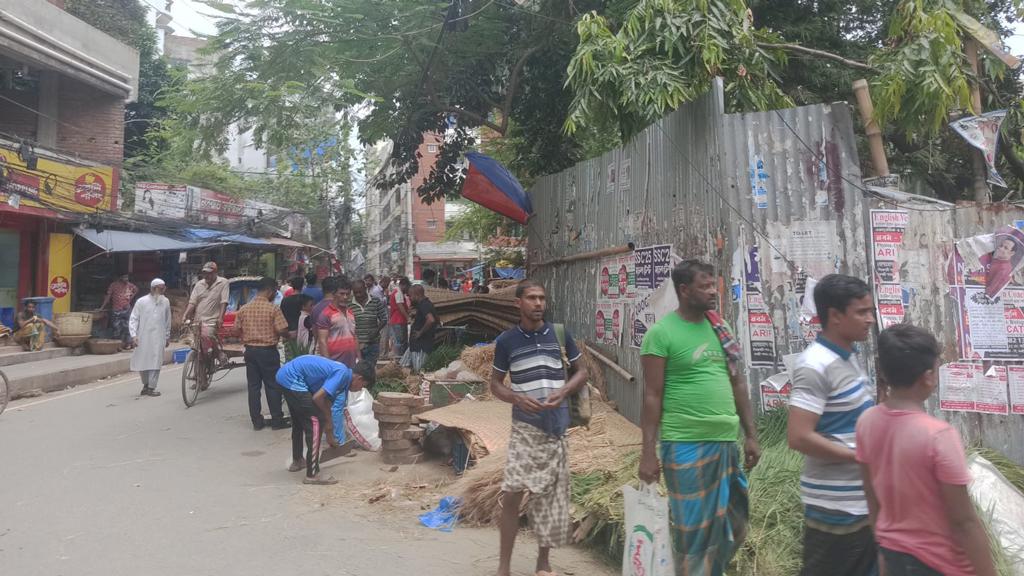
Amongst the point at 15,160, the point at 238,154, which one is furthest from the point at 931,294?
the point at 238,154

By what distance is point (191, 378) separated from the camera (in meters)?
10.2

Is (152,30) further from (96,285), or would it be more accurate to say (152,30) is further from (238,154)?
(238,154)

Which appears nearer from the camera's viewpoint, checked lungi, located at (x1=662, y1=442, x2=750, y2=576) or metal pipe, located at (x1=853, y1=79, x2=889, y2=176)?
checked lungi, located at (x1=662, y1=442, x2=750, y2=576)

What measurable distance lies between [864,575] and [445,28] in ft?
28.1

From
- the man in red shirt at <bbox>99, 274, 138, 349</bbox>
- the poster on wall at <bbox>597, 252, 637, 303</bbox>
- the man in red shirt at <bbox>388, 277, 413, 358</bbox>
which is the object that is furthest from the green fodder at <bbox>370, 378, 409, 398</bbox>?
Result: the man in red shirt at <bbox>99, 274, 138, 349</bbox>

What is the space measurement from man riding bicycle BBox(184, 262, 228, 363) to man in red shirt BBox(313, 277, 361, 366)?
3564 millimetres

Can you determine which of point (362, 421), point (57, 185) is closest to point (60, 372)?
point (57, 185)

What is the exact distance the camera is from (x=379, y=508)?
222 inches

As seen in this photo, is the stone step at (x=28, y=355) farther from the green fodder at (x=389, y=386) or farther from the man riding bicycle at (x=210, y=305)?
the green fodder at (x=389, y=386)

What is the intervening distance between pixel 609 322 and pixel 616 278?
1.64ft

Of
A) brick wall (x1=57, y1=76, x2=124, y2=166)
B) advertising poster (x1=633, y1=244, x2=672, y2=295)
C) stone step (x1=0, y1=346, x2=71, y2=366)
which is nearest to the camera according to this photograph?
advertising poster (x1=633, y1=244, x2=672, y2=295)

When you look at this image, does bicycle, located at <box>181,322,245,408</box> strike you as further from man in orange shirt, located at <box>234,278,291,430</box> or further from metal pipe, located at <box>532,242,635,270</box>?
metal pipe, located at <box>532,242,635,270</box>

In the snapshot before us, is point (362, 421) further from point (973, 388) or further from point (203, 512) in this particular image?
point (973, 388)

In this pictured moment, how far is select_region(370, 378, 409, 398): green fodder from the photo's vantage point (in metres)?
9.59
